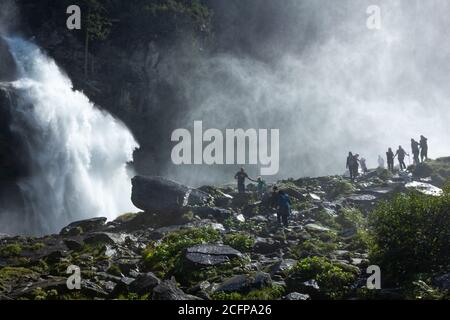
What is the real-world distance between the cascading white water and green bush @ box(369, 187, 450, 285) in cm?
2917

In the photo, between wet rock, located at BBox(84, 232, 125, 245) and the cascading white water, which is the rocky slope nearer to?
wet rock, located at BBox(84, 232, 125, 245)

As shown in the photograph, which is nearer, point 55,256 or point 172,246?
point 172,246

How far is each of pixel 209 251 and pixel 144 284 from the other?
124 inches

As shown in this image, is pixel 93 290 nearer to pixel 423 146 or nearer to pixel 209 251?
pixel 209 251

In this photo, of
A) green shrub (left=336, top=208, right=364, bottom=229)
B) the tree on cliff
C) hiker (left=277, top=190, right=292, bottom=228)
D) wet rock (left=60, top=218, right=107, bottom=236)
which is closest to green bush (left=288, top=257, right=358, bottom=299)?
hiker (left=277, top=190, right=292, bottom=228)

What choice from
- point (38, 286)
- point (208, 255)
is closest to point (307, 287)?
point (208, 255)

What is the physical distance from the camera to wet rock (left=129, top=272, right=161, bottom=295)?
428 inches

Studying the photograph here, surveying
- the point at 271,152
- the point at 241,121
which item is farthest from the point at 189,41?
the point at 271,152

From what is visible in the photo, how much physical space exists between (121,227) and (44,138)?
25.4 meters

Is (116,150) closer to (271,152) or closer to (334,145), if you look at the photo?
(271,152)

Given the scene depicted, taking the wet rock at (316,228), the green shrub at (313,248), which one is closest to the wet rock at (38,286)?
the green shrub at (313,248)

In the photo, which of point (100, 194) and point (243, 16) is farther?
point (243, 16)

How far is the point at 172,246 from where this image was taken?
598 inches

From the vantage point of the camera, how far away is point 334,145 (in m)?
69.8
